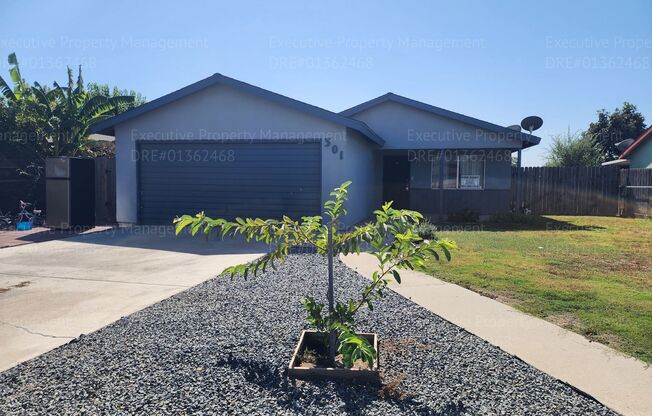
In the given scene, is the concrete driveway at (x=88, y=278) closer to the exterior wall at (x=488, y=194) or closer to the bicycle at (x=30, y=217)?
the bicycle at (x=30, y=217)

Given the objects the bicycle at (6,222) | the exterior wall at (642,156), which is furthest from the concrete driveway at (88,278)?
the exterior wall at (642,156)

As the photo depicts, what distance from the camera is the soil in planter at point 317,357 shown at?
392 cm

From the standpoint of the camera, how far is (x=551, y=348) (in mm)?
4281

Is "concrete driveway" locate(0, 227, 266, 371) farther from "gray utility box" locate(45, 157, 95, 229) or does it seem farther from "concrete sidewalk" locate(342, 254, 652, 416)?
"concrete sidewalk" locate(342, 254, 652, 416)

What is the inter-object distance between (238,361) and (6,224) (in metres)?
13.1

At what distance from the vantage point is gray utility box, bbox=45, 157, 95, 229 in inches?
507

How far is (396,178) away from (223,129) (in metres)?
8.47

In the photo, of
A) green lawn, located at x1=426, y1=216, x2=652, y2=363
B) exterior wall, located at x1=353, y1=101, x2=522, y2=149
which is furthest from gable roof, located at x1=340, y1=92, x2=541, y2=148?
green lawn, located at x1=426, y1=216, x2=652, y2=363

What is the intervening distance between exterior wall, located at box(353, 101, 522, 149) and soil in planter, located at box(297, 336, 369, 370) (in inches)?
534

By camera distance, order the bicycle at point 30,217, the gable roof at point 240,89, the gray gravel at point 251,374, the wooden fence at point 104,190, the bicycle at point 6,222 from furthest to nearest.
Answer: the wooden fence at point 104,190, the bicycle at point 30,217, the bicycle at point 6,222, the gable roof at point 240,89, the gray gravel at point 251,374

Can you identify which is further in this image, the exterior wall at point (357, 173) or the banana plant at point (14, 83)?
the banana plant at point (14, 83)

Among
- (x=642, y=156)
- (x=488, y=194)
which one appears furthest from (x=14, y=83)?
(x=642, y=156)

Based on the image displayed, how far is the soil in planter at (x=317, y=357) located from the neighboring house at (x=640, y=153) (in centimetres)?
2240

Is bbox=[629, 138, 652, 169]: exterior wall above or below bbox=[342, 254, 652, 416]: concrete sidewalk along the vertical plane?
above
